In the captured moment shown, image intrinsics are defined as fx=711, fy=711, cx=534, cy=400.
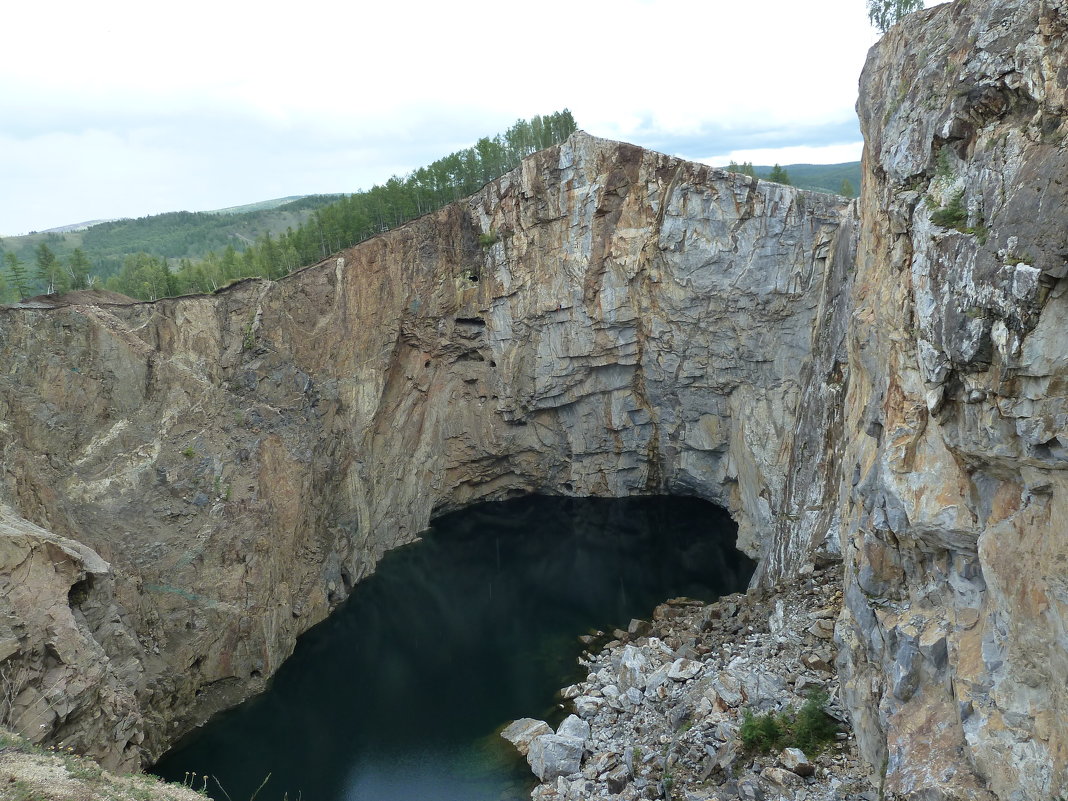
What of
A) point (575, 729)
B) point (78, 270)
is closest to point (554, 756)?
point (575, 729)

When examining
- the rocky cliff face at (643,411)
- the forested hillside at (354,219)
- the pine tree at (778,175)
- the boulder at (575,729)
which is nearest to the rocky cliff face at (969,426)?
the rocky cliff face at (643,411)

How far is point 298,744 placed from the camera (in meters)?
22.8

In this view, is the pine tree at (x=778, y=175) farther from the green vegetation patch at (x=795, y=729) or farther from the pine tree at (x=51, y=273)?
the pine tree at (x=51, y=273)

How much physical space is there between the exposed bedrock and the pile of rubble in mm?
2980

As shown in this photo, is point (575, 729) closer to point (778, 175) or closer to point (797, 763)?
point (797, 763)

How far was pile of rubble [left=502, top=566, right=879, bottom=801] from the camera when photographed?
48.3 ft

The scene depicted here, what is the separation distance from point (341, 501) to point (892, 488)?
25.9 metres

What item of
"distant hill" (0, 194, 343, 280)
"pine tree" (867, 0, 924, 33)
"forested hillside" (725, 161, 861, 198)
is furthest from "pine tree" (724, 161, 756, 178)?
"distant hill" (0, 194, 343, 280)

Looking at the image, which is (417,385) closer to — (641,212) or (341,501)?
(341,501)

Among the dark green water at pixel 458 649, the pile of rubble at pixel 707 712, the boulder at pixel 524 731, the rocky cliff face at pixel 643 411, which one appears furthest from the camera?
the boulder at pixel 524 731

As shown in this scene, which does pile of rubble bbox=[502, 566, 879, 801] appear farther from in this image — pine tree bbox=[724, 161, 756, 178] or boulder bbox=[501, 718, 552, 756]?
pine tree bbox=[724, 161, 756, 178]

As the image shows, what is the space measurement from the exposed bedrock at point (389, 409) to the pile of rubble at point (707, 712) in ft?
9.78

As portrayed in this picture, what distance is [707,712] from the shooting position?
1839cm

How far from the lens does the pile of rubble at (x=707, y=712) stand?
14734mm
